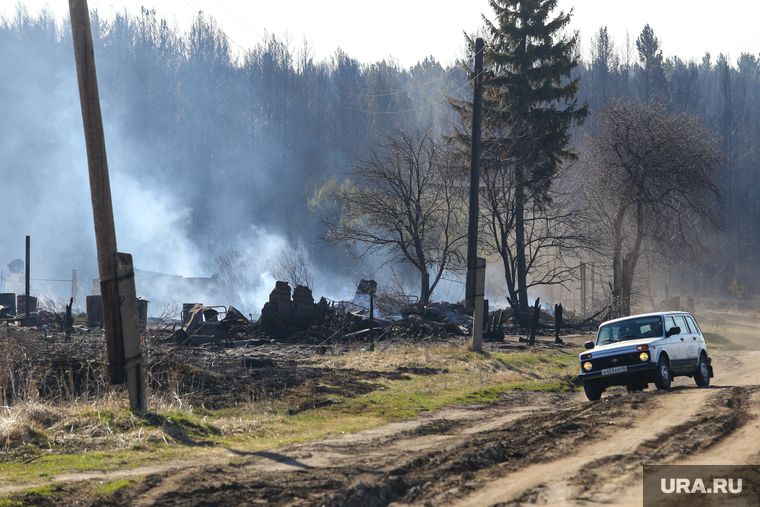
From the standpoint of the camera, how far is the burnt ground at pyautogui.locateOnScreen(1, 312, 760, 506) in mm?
5738

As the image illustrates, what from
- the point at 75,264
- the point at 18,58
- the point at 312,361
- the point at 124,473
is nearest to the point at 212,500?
the point at 124,473

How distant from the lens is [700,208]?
34812 millimetres

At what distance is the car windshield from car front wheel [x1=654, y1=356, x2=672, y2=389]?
2.15 feet

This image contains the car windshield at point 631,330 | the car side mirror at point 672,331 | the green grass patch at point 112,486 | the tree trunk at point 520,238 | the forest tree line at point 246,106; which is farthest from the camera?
the forest tree line at point 246,106

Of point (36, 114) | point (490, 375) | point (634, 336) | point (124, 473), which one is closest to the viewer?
point (124, 473)

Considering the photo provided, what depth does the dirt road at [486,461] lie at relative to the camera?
5.71m

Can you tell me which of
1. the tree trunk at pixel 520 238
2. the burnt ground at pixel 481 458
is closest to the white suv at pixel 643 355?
the burnt ground at pixel 481 458

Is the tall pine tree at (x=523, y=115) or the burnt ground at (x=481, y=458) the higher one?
the tall pine tree at (x=523, y=115)

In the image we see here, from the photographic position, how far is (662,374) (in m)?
13.3

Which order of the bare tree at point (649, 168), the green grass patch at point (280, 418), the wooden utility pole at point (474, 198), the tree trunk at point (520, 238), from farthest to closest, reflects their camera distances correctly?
the tree trunk at point (520, 238), the bare tree at point (649, 168), the wooden utility pole at point (474, 198), the green grass patch at point (280, 418)

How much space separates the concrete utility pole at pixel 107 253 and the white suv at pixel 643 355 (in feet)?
29.0

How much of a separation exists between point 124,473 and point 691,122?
36801 mm

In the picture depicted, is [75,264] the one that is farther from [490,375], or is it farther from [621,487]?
[621,487]

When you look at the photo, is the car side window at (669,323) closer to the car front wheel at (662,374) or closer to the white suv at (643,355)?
the white suv at (643,355)
